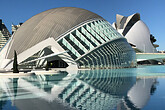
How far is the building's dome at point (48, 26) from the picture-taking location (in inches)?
1243

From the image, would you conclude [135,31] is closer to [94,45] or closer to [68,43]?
[94,45]

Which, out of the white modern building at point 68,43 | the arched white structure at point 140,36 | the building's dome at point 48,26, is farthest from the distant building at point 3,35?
the white modern building at point 68,43

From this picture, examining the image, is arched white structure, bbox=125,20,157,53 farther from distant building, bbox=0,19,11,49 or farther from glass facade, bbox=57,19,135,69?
distant building, bbox=0,19,11,49

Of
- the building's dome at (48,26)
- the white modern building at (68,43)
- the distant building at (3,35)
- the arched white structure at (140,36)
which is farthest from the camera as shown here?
the distant building at (3,35)

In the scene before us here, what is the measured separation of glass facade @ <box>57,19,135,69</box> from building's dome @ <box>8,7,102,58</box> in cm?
162

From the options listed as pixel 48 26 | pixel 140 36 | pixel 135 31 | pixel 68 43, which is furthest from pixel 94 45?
pixel 140 36

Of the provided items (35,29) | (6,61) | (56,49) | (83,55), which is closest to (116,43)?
(83,55)

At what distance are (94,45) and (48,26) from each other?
28.7 ft

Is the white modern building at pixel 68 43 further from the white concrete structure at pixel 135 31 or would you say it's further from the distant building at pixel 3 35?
the distant building at pixel 3 35

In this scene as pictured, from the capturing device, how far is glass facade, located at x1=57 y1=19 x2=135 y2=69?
31.0 meters

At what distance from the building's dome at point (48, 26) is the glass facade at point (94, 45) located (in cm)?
162

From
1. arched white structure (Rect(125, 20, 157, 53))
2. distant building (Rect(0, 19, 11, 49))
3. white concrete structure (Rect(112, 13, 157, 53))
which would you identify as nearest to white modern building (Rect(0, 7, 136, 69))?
arched white structure (Rect(125, 20, 157, 53))

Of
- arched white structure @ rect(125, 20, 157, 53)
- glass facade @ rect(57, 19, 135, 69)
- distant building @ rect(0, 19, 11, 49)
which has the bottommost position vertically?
glass facade @ rect(57, 19, 135, 69)

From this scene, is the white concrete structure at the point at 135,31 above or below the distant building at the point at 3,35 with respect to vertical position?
below
